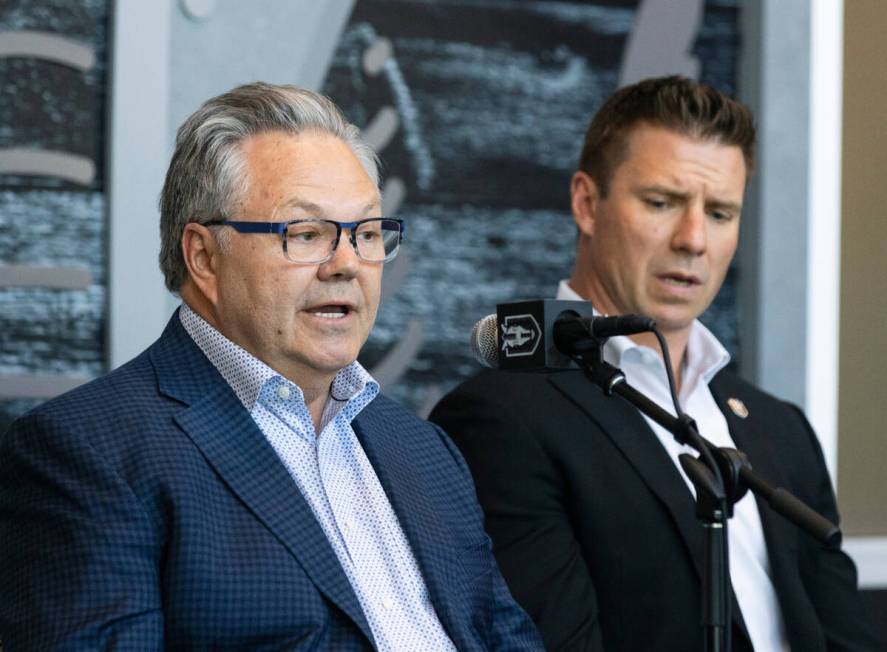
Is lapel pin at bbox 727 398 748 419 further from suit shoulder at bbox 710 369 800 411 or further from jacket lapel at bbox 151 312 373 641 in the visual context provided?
jacket lapel at bbox 151 312 373 641

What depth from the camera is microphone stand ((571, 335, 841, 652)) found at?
1573mm

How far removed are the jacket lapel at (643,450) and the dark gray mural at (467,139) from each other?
2.54ft

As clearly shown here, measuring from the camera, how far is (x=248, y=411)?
1.89 meters

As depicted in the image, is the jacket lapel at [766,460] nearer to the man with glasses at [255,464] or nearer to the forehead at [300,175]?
the man with glasses at [255,464]

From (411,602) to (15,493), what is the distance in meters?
0.58

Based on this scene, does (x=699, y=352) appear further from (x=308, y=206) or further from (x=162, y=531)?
(x=162, y=531)

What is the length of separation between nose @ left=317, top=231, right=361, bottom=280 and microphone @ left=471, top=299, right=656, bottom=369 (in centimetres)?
24

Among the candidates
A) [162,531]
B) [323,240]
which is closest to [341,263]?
[323,240]

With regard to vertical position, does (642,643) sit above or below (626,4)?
below

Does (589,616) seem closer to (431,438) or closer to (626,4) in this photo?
(431,438)

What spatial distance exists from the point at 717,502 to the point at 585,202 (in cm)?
123

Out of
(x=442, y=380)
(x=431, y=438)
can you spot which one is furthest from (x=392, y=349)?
(x=431, y=438)

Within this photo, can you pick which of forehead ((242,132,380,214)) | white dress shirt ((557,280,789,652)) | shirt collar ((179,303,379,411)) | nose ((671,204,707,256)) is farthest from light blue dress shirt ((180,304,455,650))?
nose ((671,204,707,256))

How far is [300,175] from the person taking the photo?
1919 millimetres
